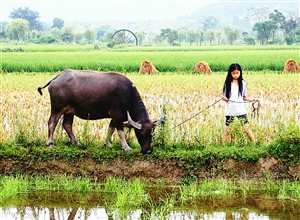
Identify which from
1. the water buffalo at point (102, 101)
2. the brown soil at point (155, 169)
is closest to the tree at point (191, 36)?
the water buffalo at point (102, 101)

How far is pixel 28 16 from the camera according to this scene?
363 feet

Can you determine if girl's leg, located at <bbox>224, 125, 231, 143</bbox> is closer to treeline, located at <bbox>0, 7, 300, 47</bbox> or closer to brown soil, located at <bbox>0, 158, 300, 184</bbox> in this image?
brown soil, located at <bbox>0, 158, 300, 184</bbox>

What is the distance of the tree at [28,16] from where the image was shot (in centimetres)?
11025

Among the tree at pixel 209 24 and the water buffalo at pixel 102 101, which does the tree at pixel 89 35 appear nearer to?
the tree at pixel 209 24

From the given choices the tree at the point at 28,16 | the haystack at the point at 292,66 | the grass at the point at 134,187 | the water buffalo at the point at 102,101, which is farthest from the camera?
the tree at the point at 28,16

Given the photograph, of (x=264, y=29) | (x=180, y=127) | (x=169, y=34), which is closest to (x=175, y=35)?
(x=169, y=34)

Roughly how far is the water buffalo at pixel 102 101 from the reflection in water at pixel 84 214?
153cm

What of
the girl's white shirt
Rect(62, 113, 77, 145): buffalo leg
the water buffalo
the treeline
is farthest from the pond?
the treeline

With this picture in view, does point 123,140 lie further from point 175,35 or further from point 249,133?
point 175,35

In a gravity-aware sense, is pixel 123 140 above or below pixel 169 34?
above

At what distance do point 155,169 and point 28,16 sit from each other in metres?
108

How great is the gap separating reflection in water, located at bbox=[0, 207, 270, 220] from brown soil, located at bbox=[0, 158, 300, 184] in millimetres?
1282

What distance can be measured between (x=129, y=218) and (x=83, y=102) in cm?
232

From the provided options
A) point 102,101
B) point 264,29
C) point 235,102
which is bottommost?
point 264,29
